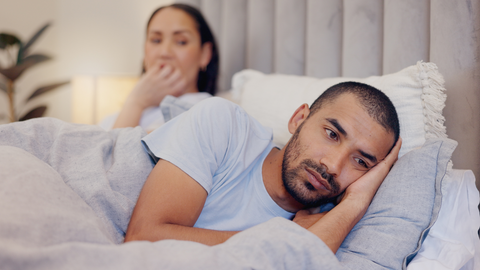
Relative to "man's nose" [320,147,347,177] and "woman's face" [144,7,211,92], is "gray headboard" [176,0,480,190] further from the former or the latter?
"man's nose" [320,147,347,177]

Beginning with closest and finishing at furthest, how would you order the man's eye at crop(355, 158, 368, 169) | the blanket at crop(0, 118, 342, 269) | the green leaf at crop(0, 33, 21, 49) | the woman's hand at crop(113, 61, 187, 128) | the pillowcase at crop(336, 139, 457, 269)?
the blanket at crop(0, 118, 342, 269)
the pillowcase at crop(336, 139, 457, 269)
the man's eye at crop(355, 158, 368, 169)
the woman's hand at crop(113, 61, 187, 128)
the green leaf at crop(0, 33, 21, 49)

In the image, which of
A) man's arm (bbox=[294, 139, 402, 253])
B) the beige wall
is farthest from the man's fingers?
the beige wall

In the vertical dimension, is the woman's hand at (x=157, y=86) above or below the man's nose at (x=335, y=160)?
above

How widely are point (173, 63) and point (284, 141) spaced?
80 centimetres

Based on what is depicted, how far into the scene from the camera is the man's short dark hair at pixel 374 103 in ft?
3.03

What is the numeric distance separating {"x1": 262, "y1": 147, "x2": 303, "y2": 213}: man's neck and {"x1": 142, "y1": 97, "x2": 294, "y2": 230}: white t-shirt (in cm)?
1

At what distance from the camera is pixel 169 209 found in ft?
2.46

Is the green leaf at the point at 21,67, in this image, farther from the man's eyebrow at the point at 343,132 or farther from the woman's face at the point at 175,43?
the man's eyebrow at the point at 343,132

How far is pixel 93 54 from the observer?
106 inches

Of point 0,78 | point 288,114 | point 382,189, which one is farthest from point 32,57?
point 382,189

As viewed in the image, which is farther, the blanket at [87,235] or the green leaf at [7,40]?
the green leaf at [7,40]

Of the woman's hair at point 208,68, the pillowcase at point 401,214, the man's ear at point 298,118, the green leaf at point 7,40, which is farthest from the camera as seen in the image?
the green leaf at point 7,40

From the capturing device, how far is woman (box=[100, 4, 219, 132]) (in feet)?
5.31

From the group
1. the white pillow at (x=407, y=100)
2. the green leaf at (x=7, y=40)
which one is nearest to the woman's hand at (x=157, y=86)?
the white pillow at (x=407, y=100)
